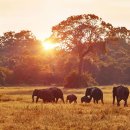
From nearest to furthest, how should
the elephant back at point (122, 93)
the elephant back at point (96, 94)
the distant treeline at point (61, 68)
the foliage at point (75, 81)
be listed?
the elephant back at point (122, 93), the elephant back at point (96, 94), the foliage at point (75, 81), the distant treeline at point (61, 68)

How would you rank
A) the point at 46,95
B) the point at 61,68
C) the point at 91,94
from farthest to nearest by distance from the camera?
1. the point at 61,68
2. the point at 91,94
3. the point at 46,95

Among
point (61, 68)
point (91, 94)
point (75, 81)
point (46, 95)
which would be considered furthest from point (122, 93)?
point (61, 68)

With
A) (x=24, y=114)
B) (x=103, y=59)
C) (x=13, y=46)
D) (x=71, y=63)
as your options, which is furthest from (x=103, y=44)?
(x=13, y=46)

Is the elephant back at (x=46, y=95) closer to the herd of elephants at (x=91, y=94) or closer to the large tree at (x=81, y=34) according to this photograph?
the herd of elephants at (x=91, y=94)

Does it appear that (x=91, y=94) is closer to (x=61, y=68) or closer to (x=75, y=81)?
(x=75, y=81)

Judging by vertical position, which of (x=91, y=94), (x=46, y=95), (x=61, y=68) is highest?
(x=61, y=68)

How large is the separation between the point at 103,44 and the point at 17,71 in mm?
23667

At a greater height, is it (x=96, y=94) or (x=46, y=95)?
(x=96, y=94)

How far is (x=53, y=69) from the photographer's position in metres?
101

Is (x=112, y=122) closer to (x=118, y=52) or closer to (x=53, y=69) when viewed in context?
(x=53, y=69)

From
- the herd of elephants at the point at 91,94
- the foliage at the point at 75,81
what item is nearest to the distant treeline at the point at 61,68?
the foliage at the point at 75,81

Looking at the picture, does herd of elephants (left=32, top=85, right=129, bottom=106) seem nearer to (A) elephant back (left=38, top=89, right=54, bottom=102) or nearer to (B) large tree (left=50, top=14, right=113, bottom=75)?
(A) elephant back (left=38, top=89, right=54, bottom=102)

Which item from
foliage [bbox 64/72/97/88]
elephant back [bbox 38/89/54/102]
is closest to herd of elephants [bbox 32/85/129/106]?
elephant back [bbox 38/89/54/102]

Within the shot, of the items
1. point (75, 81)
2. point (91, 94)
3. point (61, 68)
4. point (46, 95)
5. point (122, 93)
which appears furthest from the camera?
point (61, 68)
